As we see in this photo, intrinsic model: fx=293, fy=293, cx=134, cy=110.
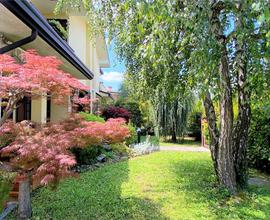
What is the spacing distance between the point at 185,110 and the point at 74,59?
15.2 m

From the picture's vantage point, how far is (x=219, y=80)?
6520 mm

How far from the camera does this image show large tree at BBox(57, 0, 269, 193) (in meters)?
5.30

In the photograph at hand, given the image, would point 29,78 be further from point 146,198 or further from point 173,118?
point 173,118

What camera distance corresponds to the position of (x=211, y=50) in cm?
563

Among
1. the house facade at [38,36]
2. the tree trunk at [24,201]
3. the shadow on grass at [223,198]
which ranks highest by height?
the house facade at [38,36]

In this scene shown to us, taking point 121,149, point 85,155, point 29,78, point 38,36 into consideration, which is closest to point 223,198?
point 29,78

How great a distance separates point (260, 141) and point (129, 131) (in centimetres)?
629

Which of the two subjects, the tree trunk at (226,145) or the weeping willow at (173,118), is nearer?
the tree trunk at (226,145)

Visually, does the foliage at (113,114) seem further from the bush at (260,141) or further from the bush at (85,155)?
the bush at (260,141)

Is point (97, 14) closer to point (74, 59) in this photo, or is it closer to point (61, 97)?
point (74, 59)

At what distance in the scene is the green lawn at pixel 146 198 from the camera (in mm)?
6910

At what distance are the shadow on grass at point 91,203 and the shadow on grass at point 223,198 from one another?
1.50 meters

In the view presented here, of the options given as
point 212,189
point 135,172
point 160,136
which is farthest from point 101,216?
point 160,136

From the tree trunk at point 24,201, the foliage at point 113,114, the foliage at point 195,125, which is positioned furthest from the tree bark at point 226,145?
the foliage at point 113,114
